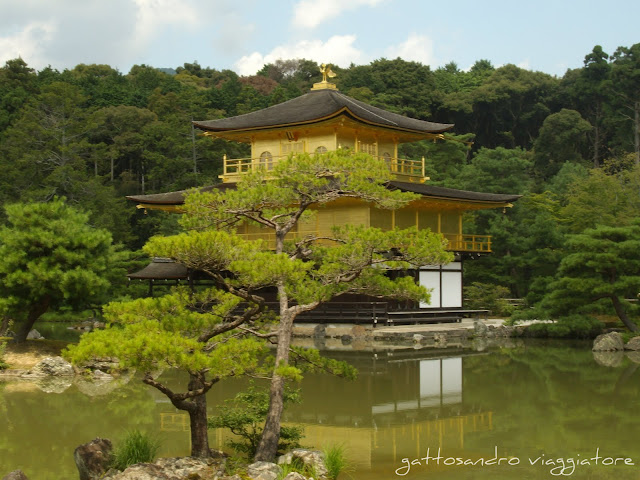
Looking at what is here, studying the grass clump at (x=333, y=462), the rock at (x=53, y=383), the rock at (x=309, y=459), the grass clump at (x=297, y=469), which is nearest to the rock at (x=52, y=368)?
the rock at (x=53, y=383)

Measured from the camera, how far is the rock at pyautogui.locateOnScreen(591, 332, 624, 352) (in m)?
19.8

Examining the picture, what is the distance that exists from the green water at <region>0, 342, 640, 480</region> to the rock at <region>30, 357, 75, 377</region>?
2.24 ft

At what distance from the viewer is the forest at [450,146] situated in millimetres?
28906

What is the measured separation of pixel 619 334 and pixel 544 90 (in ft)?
123

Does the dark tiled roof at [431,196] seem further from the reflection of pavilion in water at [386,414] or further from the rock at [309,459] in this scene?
the rock at [309,459]

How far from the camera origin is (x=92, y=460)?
8.21m

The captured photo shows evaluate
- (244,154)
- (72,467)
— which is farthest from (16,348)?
(244,154)

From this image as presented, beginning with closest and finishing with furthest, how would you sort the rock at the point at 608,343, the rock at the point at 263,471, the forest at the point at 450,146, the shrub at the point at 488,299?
1. the rock at the point at 263,471
2. the rock at the point at 608,343
3. the shrub at the point at 488,299
4. the forest at the point at 450,146

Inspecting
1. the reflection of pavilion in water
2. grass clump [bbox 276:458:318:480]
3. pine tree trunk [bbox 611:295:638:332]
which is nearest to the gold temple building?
pine tree trunk [bbox 611:295:638:332]

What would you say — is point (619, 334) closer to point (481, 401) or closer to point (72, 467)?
point (481, 401)

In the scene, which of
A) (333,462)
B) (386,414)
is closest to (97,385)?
(386,414)

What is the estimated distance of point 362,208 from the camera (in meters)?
25.4

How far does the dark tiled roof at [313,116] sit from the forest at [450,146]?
4868mm

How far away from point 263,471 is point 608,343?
45.8 feet
